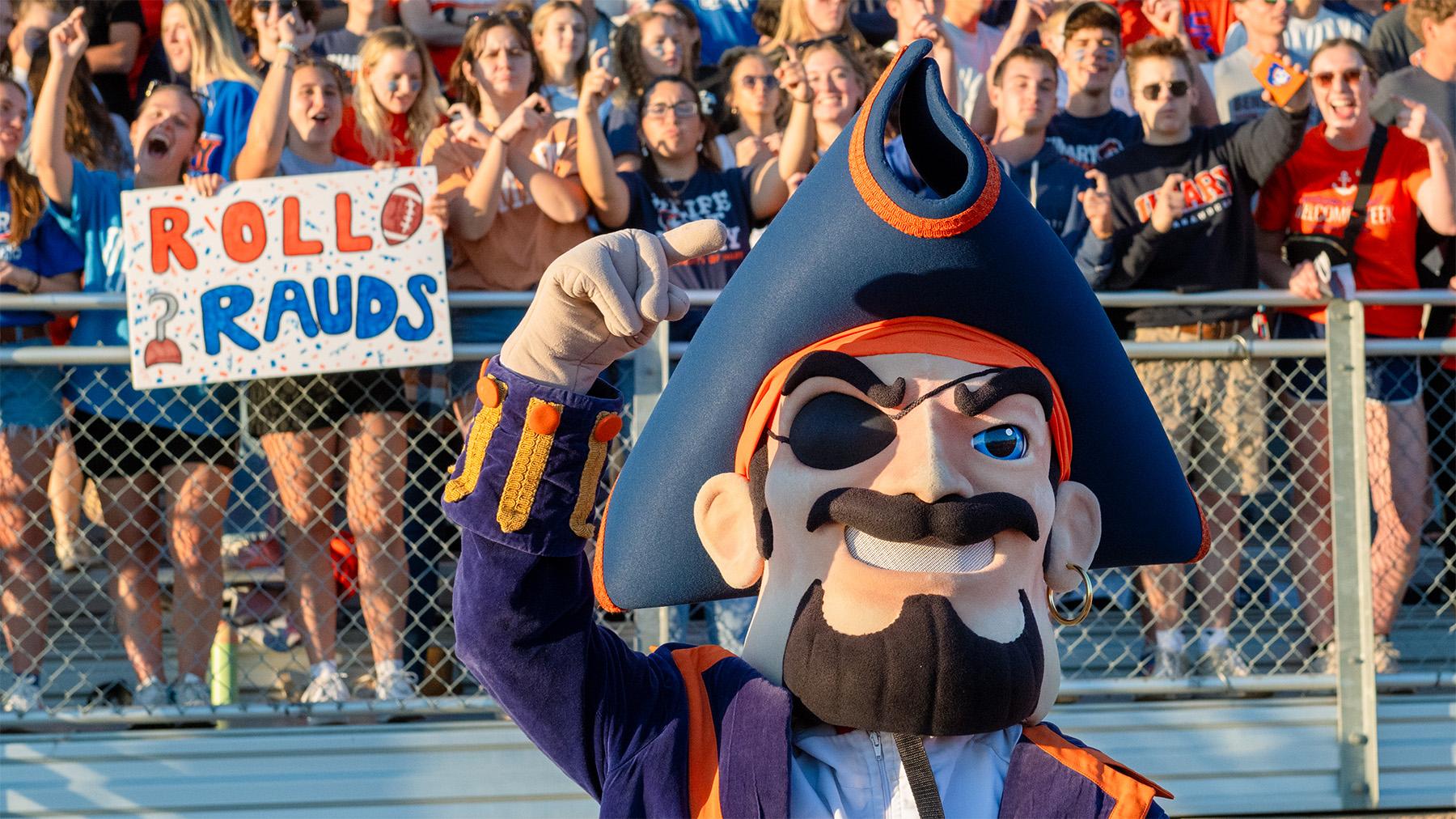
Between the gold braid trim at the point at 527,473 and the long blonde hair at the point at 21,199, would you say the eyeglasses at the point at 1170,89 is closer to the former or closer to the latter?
the long blonde hair at the point at 21,199

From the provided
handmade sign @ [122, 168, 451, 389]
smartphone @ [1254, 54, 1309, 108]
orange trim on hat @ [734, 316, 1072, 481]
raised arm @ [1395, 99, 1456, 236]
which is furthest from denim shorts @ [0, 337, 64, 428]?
raised arm @ [1395, 99, 1456, 236]

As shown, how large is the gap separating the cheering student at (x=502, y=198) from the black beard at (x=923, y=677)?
2404 mm

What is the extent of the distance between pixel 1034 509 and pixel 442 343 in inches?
94.8

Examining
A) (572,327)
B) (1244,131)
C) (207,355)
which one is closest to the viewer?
(572,327)

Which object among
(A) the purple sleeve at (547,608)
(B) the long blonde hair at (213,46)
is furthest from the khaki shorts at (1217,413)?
(B) the long blonde hair at (213,46)

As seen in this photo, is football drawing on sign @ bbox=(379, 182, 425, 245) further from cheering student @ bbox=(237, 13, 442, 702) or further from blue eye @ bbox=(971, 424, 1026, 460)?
blue eye @ bbox=(971, 424, 1026, 460)

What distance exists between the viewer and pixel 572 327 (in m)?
1.90

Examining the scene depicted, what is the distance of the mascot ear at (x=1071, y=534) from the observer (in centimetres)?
208

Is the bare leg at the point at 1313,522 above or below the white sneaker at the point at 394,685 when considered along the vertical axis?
above

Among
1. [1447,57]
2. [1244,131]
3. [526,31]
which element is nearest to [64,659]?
[526,31]

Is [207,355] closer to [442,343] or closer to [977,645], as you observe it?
[442,343]

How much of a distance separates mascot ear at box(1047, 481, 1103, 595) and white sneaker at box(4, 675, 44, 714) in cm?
298

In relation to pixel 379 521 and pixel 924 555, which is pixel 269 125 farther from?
pixel 924 555

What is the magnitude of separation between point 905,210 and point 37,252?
3.26 meters
